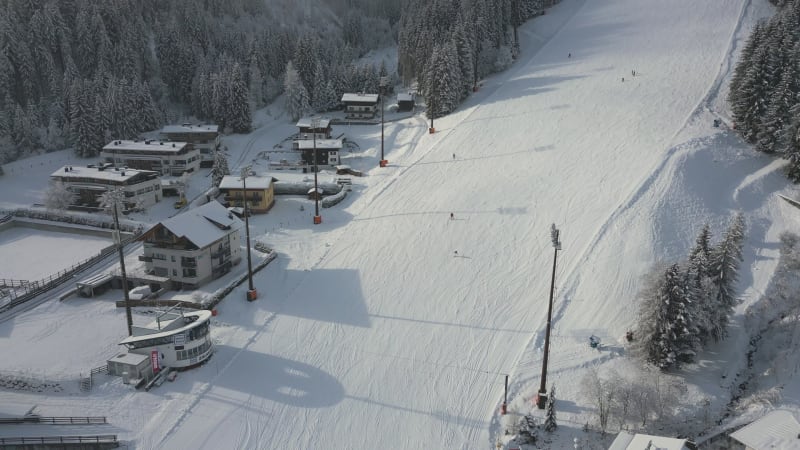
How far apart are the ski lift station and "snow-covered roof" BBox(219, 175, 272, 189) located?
2298 centimetres

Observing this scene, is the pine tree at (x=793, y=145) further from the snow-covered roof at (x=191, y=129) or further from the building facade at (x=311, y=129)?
the snow-covered roof at (x=191, y=129)

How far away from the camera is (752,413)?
931 inches

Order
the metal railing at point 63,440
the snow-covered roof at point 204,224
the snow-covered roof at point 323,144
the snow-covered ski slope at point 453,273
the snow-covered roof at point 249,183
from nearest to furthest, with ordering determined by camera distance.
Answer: the metal railing at point 63,440
the snow-covered ski slope at point 453,273
the snow-covered roof at point 204,224
the snow-covered roof at point 249,183
the snow-covered roof at point 323,144

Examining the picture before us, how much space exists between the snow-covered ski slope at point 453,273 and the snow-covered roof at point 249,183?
24.3 ft

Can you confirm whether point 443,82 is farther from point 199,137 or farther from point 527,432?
point 527,432

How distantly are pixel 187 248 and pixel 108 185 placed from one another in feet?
74.0

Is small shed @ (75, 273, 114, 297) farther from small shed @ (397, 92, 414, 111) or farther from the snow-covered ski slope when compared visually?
small shed @ (397, 92, 414, 111)

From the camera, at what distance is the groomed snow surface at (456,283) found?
25594 mm

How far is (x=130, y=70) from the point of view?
3452 inches

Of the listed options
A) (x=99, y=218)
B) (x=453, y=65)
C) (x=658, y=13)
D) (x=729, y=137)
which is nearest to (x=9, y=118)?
(x=99, y=218)

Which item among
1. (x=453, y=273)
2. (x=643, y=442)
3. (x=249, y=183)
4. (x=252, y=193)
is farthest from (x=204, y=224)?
(x=643, y=442)

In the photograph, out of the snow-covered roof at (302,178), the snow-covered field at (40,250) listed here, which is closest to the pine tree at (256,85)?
the snow-covered roof at (302,178)

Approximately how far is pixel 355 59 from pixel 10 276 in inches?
3231

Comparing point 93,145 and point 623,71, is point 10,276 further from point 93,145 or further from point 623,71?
point 623,71
